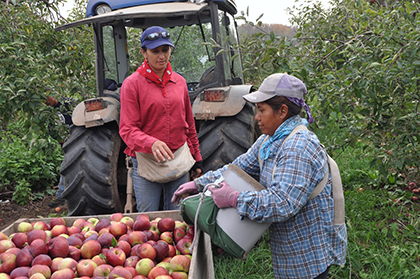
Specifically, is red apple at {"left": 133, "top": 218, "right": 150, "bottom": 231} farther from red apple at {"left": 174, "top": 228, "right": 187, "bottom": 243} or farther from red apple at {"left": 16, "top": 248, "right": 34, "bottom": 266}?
red apple at {"left": 16, "top": 248, "right": 34, "bottom": 266}

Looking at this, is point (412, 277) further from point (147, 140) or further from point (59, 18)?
point (59, 18)

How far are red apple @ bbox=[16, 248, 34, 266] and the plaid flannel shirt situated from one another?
1.07 metres

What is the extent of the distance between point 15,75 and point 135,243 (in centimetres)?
254

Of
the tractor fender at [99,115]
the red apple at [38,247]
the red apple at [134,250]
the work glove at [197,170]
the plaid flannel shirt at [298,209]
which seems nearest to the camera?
the plaid flannel shirt at [298,209]

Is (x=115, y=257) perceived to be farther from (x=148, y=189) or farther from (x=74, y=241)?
(x=148, y=189)

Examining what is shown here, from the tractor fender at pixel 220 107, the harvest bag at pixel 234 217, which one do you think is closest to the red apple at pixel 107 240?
the harvest bag at pixel 234 217

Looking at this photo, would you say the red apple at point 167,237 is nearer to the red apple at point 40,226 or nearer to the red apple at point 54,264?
the red apple at point 54,264

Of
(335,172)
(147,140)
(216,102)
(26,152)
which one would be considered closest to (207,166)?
(216,102)

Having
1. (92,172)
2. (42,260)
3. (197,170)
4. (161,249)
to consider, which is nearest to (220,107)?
(197,170)

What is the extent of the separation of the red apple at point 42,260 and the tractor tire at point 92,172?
57.2 inches

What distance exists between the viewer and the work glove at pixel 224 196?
1733mm

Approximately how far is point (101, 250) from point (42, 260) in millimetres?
311

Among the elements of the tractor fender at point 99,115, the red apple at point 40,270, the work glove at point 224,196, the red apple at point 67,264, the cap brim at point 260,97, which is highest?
the cap brim at point 260,97

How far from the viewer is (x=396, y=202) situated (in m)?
3.92
